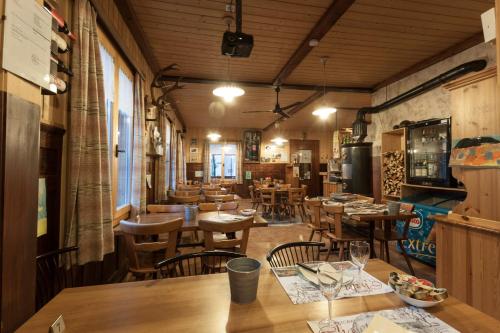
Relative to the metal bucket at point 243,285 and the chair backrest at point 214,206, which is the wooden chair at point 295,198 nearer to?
the chair backrest at point 214,206

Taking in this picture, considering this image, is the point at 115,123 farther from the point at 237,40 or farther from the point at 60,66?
the point at 237,40

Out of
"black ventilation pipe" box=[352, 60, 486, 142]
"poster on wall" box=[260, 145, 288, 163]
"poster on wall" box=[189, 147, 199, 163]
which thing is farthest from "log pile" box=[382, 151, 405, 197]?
"poster on wall" box=[189, 147, 199, 163]

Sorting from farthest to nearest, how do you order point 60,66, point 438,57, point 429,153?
1. point 438,57
2. point 429,153
3. point 60,66

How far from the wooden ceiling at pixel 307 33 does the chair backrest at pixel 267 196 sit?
2579 millimetres

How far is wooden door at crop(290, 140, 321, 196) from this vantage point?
33.9 feet

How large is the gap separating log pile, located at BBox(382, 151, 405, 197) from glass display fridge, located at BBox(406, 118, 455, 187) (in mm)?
320

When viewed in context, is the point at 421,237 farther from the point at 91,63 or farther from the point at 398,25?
the point at 91,63

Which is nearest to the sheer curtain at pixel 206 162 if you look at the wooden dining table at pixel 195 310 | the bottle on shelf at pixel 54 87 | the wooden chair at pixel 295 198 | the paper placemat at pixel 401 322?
the wooden chair at pixel 295 198

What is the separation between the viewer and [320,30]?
294 centimetres

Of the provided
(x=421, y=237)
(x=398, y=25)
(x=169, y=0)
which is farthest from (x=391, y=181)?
(x=169, y=0)

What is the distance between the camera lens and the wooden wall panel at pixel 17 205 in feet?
3.18

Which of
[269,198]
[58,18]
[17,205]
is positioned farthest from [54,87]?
[269,198]

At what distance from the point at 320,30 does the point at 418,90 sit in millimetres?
2127

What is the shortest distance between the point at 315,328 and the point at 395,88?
499cm
